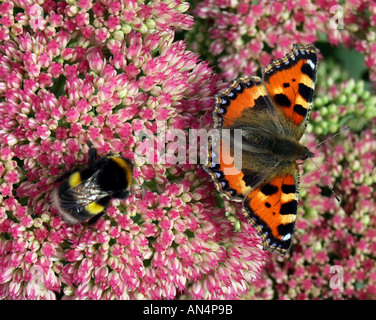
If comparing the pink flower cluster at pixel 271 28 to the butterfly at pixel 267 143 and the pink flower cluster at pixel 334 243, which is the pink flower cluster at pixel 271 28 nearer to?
the butterfly at pixel 267 143

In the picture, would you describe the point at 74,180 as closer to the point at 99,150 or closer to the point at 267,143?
the point at 99,150

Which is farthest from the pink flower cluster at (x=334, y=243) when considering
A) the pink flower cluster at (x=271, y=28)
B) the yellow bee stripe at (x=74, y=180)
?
the yellow bee stripe at (x=74, y=180)

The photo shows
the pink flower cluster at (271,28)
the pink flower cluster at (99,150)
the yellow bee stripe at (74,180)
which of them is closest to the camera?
the yellow bee stripe at (74,180)

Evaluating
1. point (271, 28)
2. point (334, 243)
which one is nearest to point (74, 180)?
point (271, 28)
